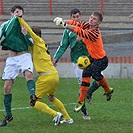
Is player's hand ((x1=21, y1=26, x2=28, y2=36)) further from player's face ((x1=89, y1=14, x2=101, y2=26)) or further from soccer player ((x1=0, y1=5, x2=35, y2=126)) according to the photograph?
player's face ((x1=89, y1=14, x2=101, y2=26))

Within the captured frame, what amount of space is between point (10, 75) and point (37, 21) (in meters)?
19.9

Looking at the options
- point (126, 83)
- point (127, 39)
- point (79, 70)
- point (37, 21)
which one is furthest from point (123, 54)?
→ point (37, 21)

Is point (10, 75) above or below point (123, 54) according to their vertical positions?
above

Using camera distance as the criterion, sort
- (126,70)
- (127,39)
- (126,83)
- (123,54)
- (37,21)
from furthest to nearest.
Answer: (37,21)
(127,39)
(123,54)
(126,70)
(126,83)

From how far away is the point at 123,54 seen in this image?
62.5 feet

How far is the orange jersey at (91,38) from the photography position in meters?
10.4

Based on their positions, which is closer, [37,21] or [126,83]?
Result: [126,83]

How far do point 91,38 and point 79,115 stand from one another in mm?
1781

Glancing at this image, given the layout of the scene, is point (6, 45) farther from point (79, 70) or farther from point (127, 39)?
point (127, 39)

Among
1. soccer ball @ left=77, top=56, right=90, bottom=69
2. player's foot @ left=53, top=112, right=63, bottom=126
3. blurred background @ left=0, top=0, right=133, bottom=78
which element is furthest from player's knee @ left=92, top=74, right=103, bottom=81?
blurred background @ left=0, top=0, right=133, bottom=78

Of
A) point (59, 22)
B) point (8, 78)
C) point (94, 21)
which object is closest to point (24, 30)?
point (59, 22)

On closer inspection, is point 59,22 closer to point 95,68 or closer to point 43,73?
point 43,73

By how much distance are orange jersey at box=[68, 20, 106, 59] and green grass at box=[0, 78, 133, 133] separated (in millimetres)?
1130

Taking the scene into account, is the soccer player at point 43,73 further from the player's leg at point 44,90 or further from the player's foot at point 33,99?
the player's foot at point 33,99
